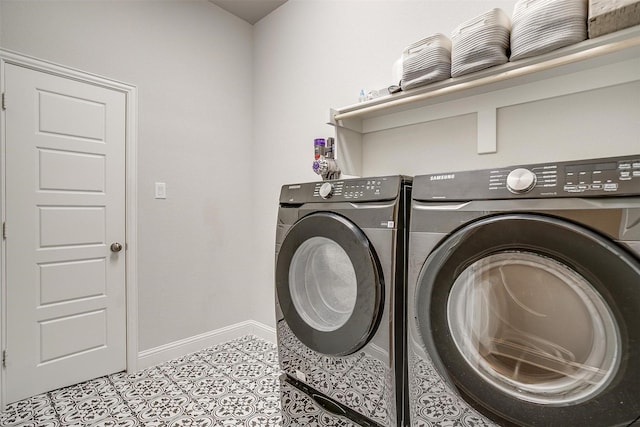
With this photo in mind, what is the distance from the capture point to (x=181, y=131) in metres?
2.41

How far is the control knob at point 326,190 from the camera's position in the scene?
4.33 feet

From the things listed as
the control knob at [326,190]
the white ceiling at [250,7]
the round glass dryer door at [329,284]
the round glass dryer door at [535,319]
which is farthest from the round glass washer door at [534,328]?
A: the white ceiling at [250,7]

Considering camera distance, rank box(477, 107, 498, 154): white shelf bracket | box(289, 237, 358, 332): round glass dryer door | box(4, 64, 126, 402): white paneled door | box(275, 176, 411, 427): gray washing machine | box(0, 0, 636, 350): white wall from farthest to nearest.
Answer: box(0, 0, 636, 350): white wall
box(4, 64, 126, 402): white paneled door
box(477, 107, 498, 154): white shelf bracket
box(289, 237, 358, 332): round glass dryer door
box(275, 176, 411, 427): gray washing machine

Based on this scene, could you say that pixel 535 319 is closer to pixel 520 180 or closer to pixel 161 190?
pixel 520 180

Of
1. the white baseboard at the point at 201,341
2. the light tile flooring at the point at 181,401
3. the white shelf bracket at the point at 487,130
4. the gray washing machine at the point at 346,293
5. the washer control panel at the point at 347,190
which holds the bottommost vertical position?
the light tile flooring at the point at 181,401

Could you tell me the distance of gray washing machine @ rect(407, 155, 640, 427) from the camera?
714 mm

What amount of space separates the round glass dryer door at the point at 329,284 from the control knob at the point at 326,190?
8 cm

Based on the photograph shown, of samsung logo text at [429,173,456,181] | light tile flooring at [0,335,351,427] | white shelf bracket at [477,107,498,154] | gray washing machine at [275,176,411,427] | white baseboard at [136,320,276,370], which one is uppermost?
white shelf bracket at [477,107,498,154]

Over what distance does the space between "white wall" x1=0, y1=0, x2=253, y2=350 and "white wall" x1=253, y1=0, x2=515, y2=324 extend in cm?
19

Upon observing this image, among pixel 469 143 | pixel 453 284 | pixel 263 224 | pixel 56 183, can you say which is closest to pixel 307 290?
pixel 453 284

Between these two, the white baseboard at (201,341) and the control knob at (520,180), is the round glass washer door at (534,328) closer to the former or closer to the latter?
the control knob at (520,180)

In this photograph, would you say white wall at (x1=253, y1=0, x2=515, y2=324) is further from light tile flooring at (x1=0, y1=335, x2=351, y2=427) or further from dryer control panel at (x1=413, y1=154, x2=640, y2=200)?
dryer control panel at (x1=413, y1=154, x2=640, y2=200)

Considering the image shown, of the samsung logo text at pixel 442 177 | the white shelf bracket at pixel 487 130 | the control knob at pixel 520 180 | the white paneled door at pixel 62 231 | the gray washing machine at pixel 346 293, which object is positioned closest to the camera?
the control knob at pixel 520 180

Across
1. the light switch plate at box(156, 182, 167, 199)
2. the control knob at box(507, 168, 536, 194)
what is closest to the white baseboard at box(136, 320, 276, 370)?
the light switch plate at box(156, 182, 167, 199)
